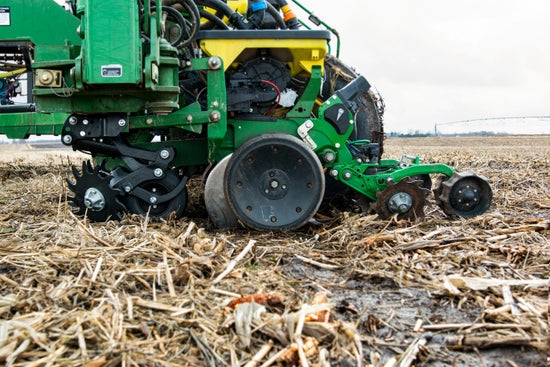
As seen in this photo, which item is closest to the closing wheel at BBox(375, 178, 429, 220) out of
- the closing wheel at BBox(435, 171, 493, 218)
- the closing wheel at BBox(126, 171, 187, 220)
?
the closing wheel at BBox(435, 171, 493, 218)

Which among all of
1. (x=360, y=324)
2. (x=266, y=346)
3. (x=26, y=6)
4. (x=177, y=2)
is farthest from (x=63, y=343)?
(x=26, y=6)

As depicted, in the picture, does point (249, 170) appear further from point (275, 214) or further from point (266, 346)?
point (266, 346)

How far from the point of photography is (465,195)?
5871mm

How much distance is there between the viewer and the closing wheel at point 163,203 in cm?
543

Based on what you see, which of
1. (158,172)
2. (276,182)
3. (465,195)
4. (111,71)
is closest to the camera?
(111,71)

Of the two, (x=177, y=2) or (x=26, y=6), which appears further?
(x=26, y=6)

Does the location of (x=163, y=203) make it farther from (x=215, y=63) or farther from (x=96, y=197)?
(x=215, y=63)

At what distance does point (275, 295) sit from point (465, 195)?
3.32 metres

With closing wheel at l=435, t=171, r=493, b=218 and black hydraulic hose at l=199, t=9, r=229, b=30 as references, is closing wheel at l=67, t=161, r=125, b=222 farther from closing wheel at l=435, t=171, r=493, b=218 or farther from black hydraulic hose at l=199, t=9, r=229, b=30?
closing wheel at l=435, t=171, r=493, b=218

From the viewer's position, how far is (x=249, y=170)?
5.11 metres

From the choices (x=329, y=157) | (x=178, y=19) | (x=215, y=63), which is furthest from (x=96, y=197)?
(x=329, y=157)

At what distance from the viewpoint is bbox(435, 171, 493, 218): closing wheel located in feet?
19.2

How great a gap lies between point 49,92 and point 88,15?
29.0 inches

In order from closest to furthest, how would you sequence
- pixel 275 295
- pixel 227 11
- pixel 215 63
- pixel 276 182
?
pixel 275 295
pixel 276 182
pixel 215 63
pixel 227 11
